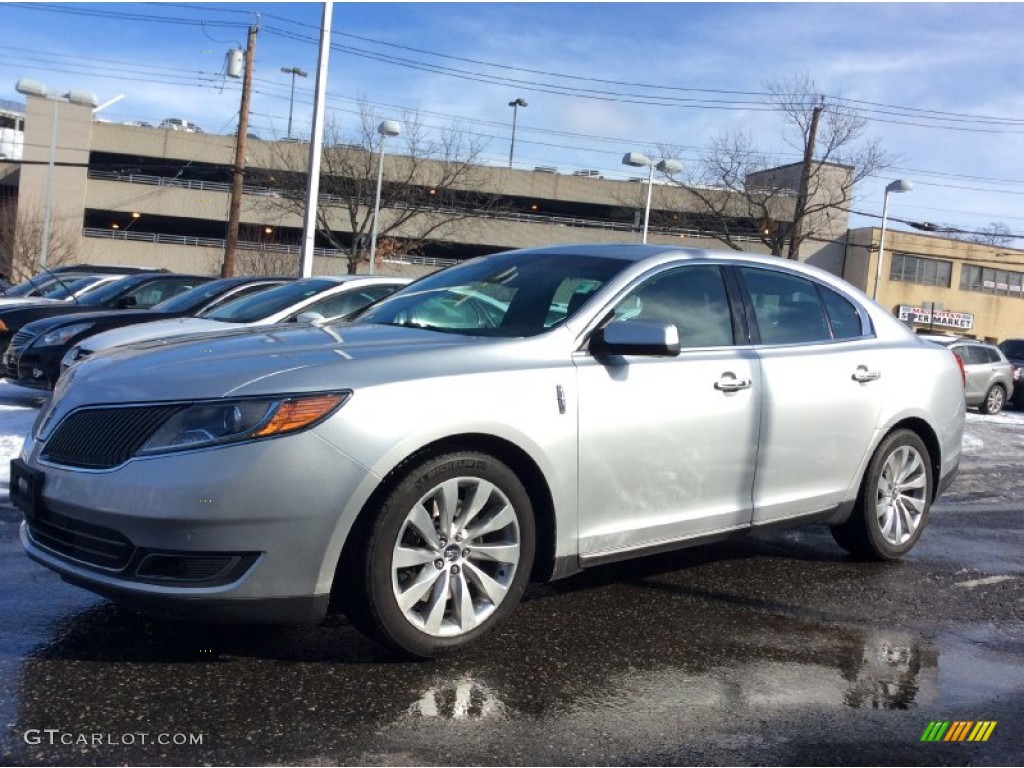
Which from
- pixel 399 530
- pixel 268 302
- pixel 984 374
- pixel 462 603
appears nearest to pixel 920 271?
pixel 984 374

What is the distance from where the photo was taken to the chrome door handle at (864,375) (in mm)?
5441

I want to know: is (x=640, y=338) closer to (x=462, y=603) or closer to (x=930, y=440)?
(x=462, y=603)

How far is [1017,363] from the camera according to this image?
79.2 ft

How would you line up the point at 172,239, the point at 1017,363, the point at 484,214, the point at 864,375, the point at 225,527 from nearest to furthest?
the point at 225,527 → the point at 864,375 → the point at 1017,363 → the point at 484,214 → the point at 172,239

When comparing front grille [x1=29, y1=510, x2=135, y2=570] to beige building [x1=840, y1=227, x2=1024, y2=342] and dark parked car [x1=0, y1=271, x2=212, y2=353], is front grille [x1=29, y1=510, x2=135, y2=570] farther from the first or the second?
beige building [x1=840, y1=227, x2=1024, y2=342]

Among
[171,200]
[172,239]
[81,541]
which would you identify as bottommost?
[81,541]

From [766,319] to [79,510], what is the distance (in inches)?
132

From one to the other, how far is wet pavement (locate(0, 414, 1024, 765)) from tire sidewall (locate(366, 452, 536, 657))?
119mm

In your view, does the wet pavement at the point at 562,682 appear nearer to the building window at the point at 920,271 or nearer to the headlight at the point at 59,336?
the headlight at the point at 59,336

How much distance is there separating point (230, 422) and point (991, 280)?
6438cm

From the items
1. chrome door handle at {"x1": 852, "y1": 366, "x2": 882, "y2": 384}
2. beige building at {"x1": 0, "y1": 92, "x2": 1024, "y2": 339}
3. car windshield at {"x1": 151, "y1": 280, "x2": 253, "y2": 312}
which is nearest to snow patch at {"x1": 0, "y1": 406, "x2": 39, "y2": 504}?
car windshield at {"x1": 151, "y1": 280, "x2": 253, "y2": 312}

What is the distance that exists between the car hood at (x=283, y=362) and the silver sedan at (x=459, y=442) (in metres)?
0.01

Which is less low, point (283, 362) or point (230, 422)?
point (283, 362)

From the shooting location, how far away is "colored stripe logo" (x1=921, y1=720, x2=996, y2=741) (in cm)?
346
